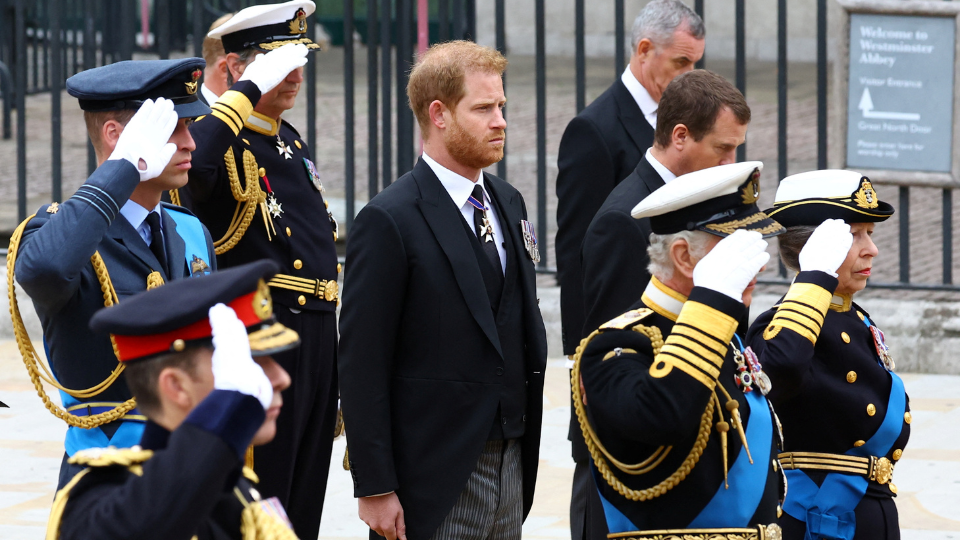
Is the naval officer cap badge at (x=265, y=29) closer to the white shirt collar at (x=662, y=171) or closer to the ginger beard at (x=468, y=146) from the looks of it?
the ginger beard at (x=468, y=146)

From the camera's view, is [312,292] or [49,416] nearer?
[312,292]

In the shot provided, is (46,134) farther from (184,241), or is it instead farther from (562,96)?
(184,241)

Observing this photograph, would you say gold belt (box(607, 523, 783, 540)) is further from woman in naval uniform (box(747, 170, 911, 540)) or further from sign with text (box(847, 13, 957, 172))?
sign with text (box(847, 13, 957, 172))

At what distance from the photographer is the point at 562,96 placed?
15.5 meters

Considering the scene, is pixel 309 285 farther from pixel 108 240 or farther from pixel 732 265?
pixel 732 265

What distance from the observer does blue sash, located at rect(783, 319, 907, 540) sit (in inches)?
143

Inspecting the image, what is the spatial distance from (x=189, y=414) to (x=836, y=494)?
2.06 metres

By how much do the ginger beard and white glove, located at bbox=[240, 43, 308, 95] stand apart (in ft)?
3.31

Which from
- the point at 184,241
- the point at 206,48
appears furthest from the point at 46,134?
the point at 184,241

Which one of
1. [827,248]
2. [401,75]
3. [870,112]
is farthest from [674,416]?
[401,75]

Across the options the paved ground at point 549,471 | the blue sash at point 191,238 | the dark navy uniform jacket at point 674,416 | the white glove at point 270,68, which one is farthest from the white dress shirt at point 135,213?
the paved ground at point 549,471

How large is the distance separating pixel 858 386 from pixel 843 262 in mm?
336

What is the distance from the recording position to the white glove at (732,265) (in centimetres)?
281

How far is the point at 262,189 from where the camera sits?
4707mm
